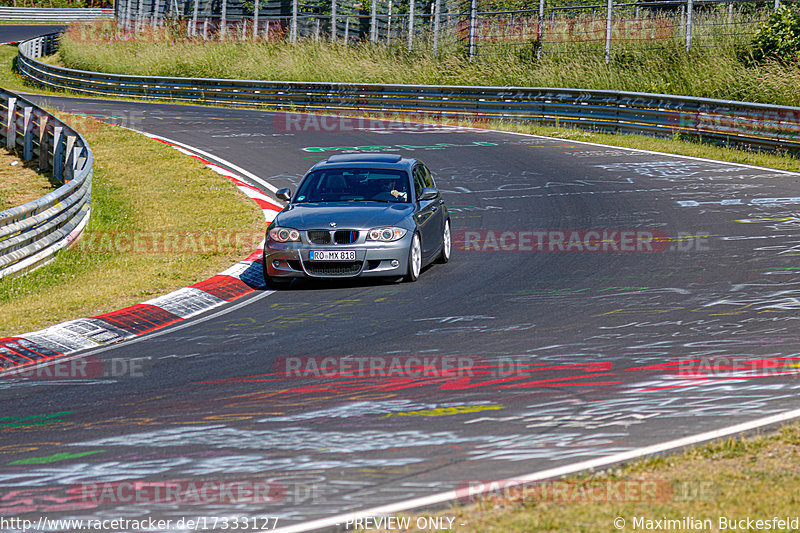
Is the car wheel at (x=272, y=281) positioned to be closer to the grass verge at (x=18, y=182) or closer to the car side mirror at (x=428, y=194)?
the car side mirror at (x=428, y=194)

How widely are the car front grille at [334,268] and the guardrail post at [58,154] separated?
9.93 m

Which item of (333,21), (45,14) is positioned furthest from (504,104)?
(45,14)

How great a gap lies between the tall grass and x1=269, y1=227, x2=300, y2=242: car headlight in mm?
16726

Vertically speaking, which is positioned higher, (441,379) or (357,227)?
(357,227)

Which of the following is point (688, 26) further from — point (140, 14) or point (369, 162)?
point (140, 14)

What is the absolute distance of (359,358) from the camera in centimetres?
847

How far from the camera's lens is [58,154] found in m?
20.0

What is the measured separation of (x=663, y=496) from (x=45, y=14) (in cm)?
8414

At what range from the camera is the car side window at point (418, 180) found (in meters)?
13.0

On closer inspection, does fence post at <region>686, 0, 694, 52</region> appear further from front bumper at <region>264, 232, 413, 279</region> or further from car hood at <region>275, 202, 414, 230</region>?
front bumper at <region>264, 232, 413, 279</region>

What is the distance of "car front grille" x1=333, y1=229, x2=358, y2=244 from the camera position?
1176cm

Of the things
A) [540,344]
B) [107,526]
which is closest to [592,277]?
[540,344]

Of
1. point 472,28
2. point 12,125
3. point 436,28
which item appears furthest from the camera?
point 436,28

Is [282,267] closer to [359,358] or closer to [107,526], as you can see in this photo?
[359,358]
